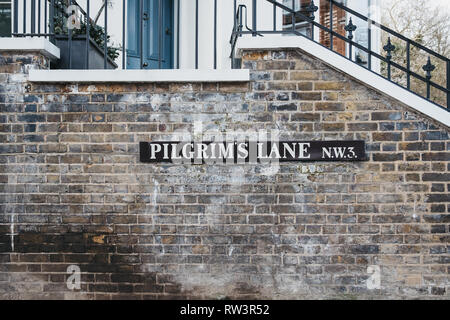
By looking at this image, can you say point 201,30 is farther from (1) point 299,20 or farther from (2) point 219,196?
(2) point 219,196

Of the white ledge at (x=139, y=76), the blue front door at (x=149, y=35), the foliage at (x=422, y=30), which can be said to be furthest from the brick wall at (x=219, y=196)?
the foliage at (x=422, y=30)

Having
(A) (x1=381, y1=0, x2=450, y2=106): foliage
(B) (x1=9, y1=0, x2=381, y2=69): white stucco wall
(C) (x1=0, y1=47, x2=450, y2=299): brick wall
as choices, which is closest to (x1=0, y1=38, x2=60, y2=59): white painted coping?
(C) (x1=0, y1=47, x2=450, y2=299): brick wall

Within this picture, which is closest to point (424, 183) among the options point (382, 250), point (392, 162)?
point (392, 162)

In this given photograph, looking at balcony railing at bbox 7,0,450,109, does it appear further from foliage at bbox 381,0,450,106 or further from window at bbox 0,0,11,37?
foliage at bbox 381,0,450,106

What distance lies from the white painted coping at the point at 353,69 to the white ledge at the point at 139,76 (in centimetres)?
30

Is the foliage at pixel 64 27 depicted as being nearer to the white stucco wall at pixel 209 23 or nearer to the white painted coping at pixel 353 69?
the white stucco wall at pixel 209 23

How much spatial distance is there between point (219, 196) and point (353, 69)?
1.70 meters

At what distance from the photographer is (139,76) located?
3561 millimetres

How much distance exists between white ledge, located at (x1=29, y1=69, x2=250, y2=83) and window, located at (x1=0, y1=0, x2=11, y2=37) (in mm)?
2625

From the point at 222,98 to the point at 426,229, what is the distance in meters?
2.22

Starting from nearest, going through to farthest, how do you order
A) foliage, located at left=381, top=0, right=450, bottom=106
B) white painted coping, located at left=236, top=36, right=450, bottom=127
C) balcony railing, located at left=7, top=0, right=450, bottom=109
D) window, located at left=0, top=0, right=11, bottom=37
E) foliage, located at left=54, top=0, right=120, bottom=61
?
1. white painted coping, located at left=236, top=36, right=450, bottom=127
2. balcony railing, located at left=7, top=0, right=450, bottom=109
3. foliage, located at left=54, top=0, right=120, bottom=61
4. window, located at left=0, top=0, right=11, bottom=37
5. foliage, located at left=381, top=0, right=450, bottom=106

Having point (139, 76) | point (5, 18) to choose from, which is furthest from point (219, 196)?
point (5, 18)

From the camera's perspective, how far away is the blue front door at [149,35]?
6.12 meters

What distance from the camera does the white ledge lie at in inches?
140
